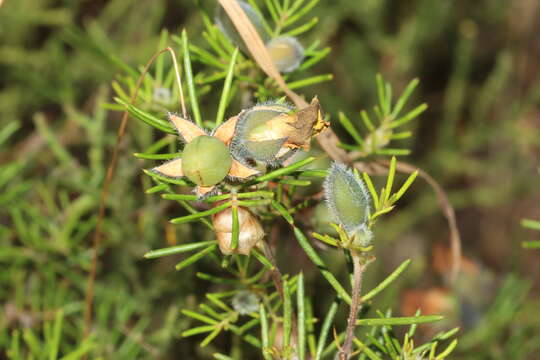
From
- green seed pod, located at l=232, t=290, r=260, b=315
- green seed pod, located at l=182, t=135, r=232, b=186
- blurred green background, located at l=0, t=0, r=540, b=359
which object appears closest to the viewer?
green seed pod, located at l=182, t=135, r=232, b=186

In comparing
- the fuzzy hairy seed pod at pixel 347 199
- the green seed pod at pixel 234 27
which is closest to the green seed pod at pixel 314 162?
the fuzzy hairy seed pod at pixel 347 199

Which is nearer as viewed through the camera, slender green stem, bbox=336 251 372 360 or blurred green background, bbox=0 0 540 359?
slender green stem, bbox=336 251 372 360

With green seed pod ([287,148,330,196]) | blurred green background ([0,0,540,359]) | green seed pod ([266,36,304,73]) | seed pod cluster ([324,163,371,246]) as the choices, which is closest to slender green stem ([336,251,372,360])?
seed pod cluster ([324,163,371,246])

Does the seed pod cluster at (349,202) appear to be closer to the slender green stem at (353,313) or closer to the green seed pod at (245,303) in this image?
the slender green stem at (353,313)

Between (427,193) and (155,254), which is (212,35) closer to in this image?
(155,254)

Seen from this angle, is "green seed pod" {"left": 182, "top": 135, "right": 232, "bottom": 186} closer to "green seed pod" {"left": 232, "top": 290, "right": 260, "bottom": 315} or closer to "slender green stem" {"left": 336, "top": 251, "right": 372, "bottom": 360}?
"slender green stem" {"left": 336, "top": 251, "right": 372, "bottom": 360}

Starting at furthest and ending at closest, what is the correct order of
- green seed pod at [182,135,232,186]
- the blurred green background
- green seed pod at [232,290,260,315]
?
the blurred green background, green seed pod at [232,290,260,315], green seed pod at [182,135,232,186]

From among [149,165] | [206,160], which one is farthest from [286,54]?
[149,165]
